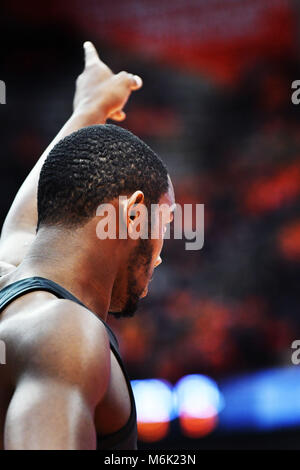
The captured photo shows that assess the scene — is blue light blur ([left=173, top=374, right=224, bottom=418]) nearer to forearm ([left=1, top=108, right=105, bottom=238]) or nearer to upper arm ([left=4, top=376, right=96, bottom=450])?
forearm ([left=1, top=108, right=105, bottom=238])

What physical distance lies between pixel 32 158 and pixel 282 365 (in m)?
2.47

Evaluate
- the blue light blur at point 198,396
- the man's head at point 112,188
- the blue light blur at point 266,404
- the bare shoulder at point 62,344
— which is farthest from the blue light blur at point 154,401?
the bare shoulder at point 62,344

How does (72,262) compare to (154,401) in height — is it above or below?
below

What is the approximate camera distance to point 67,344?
2.28 feet

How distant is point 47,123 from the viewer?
16.8 feet

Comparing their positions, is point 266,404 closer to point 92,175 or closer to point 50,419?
point 92,175

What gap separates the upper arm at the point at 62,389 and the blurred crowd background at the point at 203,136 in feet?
12.8

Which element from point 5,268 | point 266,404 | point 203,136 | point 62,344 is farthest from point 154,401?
point 62,344

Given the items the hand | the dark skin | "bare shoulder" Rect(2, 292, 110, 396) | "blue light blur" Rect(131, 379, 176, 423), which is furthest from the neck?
Result: "blue light blur" Rect(131, 379, 176, 423)

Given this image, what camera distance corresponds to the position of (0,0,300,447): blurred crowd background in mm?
4773

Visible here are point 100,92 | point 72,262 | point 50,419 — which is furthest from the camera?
point 100,92

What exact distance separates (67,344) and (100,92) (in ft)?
2.72

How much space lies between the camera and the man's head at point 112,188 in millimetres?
907
